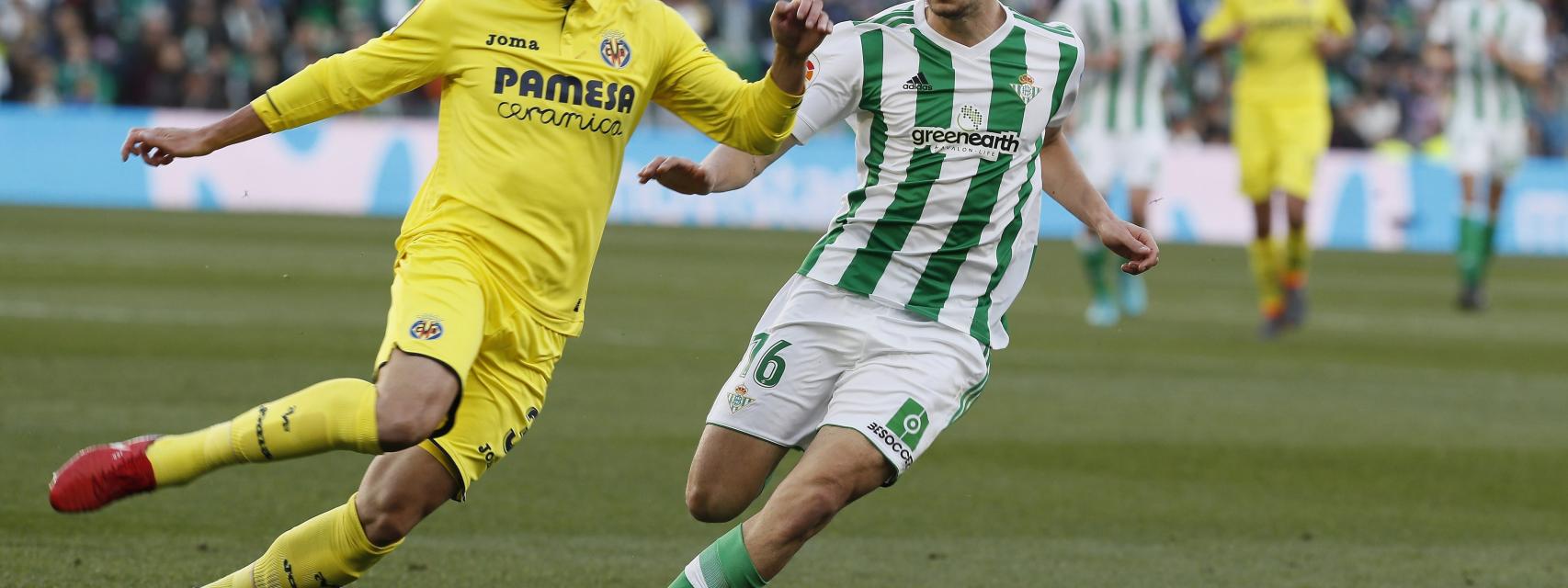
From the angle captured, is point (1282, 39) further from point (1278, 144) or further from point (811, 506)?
point (811, 506)

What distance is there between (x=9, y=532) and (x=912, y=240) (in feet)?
9.84

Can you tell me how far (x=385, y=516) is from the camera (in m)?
5.14

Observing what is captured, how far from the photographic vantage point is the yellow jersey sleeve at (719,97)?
5516mm

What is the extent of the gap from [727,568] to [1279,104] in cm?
1011

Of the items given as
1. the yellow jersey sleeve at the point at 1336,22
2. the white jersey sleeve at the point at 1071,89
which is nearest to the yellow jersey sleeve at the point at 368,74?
the white jersey sleeve at the point at 1071,89

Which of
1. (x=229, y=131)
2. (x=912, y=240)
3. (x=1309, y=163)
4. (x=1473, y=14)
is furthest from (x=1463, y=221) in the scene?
(x=229, y=131)

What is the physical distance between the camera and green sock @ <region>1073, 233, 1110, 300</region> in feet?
48.8

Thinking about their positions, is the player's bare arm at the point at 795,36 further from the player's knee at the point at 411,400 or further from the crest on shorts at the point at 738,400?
the player's knee at the point at 411,400

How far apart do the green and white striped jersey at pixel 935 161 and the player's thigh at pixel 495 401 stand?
0.89 m

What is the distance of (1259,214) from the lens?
46.5 ft

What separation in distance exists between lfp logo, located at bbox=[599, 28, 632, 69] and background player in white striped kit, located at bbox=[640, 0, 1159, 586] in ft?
0.92

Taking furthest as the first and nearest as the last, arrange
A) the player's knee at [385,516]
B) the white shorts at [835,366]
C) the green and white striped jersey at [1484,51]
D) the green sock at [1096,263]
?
the green and white striped jersey at [1484,51]
the green sock at [1096,263]
the white shorts at [835,366]
the player's knee at [385,516]

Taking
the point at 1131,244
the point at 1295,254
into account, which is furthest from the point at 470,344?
the point at 1295,254

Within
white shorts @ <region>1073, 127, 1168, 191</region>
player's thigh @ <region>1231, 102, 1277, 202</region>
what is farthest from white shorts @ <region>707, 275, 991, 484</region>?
white shorts @ <region>1073, 127, 1168, 191</region>
